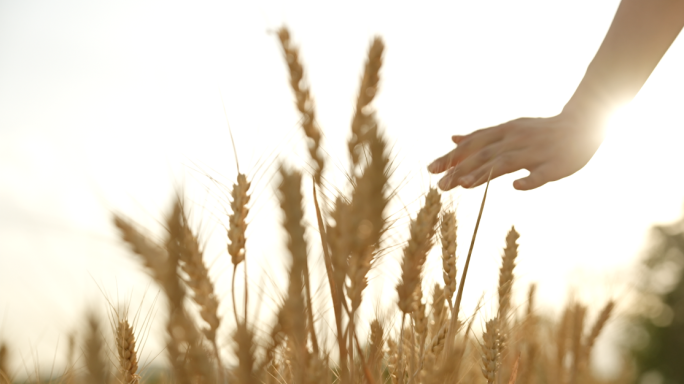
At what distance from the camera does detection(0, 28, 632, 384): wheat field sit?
2.25 ft

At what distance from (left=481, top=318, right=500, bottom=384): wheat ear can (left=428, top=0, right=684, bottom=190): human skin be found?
2.10 ft

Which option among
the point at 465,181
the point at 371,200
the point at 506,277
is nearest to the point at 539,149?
the point at 465,181

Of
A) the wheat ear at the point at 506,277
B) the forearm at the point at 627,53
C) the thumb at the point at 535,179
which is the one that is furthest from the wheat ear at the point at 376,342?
the forearm at the point at 627,53

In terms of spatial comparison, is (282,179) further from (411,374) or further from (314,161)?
(411,374)

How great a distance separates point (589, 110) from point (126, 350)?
1957 millimetres

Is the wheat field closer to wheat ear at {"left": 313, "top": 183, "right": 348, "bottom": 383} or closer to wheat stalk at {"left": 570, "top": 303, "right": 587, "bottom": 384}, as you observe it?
wheat ear at {"left": 313, "top": 183, "right": 348, "bottom": 383}

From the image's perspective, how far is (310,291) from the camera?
103 cm

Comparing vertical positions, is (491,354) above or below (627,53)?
below

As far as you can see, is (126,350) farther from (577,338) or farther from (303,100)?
(577,338)

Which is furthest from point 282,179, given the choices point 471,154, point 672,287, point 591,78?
point 672,287

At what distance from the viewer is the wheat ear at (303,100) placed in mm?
1146

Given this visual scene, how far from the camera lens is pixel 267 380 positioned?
1209 millimetres

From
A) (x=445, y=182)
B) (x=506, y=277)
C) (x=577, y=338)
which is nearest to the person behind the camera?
(x=506, y=277)

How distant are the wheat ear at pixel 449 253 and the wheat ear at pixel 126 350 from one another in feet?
2.87
